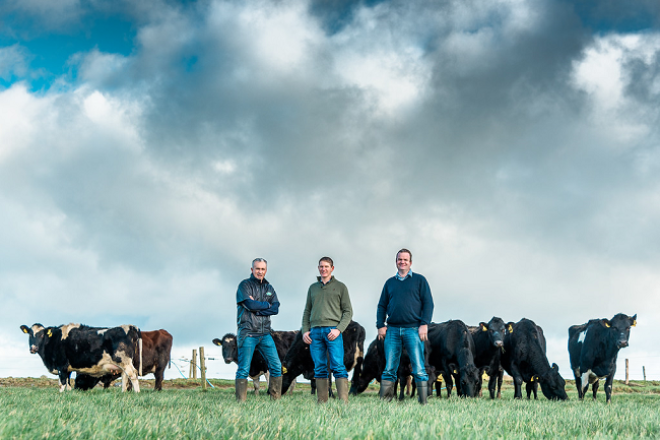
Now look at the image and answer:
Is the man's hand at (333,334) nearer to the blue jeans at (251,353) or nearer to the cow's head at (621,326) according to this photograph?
the blue jeans at (251,353)

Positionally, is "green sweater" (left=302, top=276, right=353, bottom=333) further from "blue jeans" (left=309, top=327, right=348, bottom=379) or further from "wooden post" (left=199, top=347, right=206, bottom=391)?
"wooden post" (left=199, top=347, right=206, bottom=391)

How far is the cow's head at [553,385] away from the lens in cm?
1284

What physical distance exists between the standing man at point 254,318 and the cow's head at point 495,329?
7559mm

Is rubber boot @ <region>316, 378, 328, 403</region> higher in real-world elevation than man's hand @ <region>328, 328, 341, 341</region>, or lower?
lower

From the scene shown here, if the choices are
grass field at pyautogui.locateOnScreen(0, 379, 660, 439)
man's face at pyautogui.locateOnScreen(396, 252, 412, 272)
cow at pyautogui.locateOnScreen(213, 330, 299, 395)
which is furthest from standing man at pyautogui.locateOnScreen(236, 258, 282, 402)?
cow at pyautogui.locateOnScreen(213, 330, 299, 395)

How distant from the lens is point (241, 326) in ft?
30.7

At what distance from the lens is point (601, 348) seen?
15461 millimetres

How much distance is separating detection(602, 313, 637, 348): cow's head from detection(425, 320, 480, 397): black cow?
410 cm

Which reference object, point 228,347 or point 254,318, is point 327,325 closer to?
point 254,318

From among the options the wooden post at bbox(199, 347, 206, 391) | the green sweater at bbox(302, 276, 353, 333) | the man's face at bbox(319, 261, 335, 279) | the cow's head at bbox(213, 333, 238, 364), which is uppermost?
the man's face at bbox(319, 261, 335, 279)

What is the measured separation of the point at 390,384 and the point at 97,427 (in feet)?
18.4

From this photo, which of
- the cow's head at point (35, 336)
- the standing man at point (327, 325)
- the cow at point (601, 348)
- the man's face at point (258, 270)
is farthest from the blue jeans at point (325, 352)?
the cow's head at point (35, 336)

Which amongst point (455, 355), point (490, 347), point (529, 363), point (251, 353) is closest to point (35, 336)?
point (251, 353)

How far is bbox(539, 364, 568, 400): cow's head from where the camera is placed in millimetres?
12844
